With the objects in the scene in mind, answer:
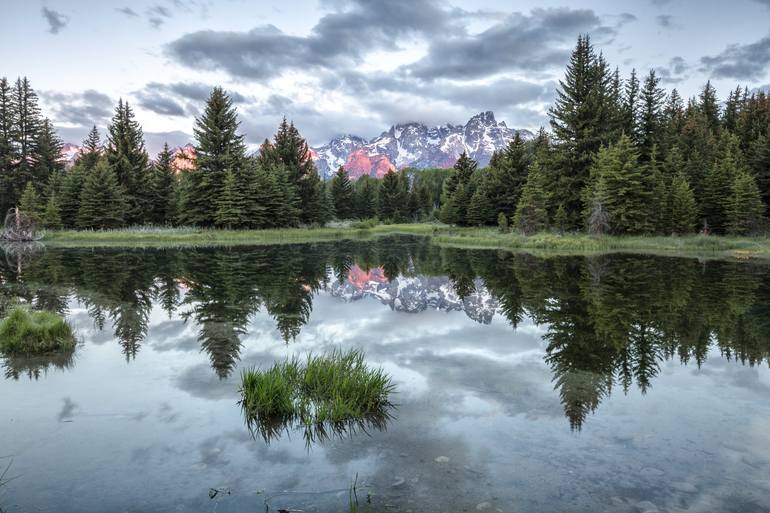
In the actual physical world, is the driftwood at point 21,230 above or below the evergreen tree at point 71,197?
below

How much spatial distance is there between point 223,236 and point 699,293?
38.0 meters

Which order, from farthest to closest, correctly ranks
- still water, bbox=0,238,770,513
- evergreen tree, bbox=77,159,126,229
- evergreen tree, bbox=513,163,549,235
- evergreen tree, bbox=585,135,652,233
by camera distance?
evergreen tree, bbox=77,159,126,229 → evergreen tree, bbox=513,163,549,235 → evergreen tree, bbox=585,135,652,233 → still water, bbox=0,238,770,513

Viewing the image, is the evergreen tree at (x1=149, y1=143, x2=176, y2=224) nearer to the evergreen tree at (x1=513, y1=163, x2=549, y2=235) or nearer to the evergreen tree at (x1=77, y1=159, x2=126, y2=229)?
the evergreen tree at (x1=77, y1=159, x2=126, y2=229)

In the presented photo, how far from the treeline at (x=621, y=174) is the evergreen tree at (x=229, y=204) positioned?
85.4 feet

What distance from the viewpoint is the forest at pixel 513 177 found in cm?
4100

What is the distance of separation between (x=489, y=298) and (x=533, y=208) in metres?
28.6

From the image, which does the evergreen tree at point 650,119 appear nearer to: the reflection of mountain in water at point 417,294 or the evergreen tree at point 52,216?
the reflection of mountain in water at point 417,294

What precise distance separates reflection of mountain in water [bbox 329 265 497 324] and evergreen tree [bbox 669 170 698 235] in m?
27.9

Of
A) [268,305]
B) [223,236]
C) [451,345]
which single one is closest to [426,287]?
[268,305]

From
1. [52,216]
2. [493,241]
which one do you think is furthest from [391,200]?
[52,216]

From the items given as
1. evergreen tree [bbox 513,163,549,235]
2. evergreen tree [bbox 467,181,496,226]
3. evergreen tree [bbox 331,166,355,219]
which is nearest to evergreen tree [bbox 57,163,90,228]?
evergreen tree [bbox 331,166,355,219]

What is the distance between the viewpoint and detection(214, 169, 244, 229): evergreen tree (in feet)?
151

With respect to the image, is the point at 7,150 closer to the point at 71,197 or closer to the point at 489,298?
the point at 71,197

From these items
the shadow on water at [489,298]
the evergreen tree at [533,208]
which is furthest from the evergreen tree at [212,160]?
the evergreen tree at [533,208]
